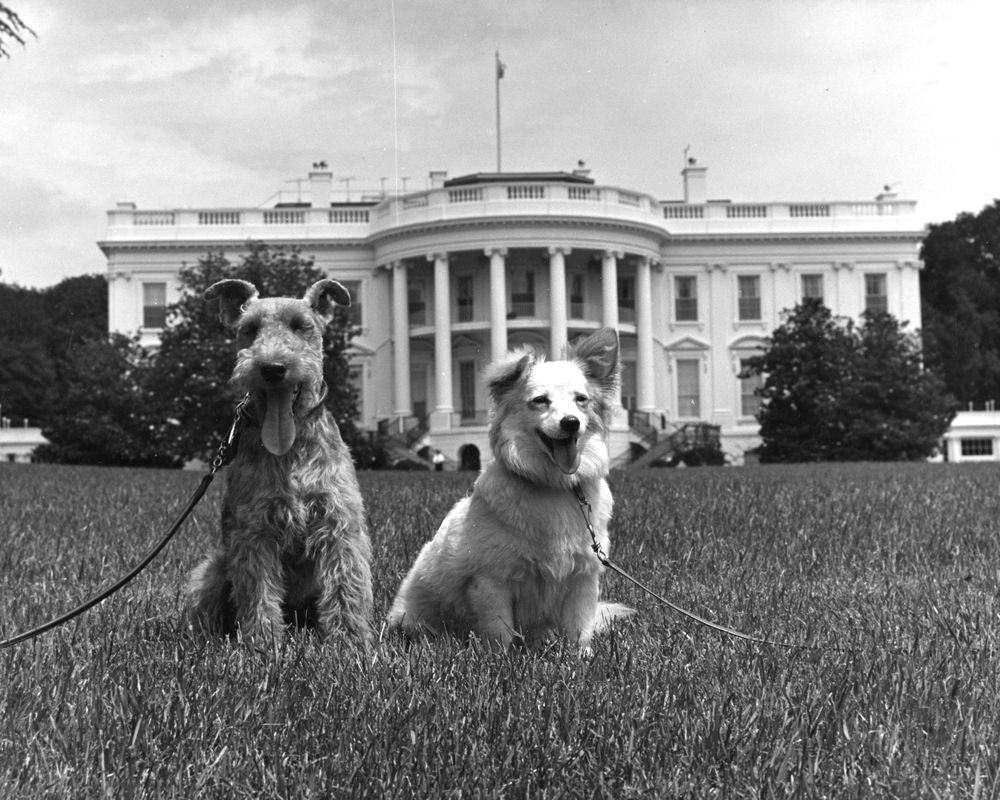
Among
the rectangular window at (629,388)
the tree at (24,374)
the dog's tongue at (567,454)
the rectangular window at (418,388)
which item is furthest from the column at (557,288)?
the dog's tongue at (567,454)

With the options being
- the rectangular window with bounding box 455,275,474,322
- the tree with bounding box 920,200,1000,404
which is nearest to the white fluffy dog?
the rectangular window with bounding box 455,275,474,322

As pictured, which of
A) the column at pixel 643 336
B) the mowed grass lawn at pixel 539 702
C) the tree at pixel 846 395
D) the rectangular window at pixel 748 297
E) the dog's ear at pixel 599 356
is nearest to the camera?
the mowed grass lawn at pixel 539 702

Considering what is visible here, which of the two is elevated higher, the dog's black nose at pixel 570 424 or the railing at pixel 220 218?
the railing at pixel 220 218

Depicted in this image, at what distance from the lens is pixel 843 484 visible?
13.0 m

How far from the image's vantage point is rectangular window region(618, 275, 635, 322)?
5119 centimetres

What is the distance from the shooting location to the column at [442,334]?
47.2m

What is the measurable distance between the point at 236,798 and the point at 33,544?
4997 mm

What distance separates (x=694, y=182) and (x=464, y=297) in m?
13.5

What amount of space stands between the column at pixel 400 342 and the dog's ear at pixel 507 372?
4523cm

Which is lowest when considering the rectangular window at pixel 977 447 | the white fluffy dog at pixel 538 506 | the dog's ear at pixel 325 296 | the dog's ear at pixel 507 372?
the rectangular window at pixel 977 447

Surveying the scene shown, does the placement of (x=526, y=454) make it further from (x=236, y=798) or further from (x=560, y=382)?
(x=236, y=798)

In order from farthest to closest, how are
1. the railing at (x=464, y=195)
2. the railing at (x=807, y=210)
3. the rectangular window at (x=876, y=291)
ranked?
the railing at (x=807, y=210) → the rectangular window at (x=876, y=291) → the railing at (x=464, y=195)

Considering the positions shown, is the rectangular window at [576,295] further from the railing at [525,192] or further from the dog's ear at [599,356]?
the dog's ear at [599,356]

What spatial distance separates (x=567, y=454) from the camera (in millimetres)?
3801
